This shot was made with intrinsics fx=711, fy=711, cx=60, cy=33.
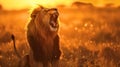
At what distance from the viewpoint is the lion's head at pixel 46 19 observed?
24.4 ft

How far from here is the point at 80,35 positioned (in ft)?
25.8

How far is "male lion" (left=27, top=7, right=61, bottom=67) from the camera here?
7453 millimetres

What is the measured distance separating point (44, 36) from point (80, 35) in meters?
0.53

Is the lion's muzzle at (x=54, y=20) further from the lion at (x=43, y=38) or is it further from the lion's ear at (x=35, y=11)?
the lion's ear at (x=35, y=11)

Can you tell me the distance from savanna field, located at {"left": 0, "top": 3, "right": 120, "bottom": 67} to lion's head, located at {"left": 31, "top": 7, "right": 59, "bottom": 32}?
0.95ft

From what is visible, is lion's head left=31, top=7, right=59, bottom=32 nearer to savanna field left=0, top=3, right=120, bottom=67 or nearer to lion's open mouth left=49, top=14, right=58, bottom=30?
lion's open mouth left=49, top=14, right=58, bottom=30

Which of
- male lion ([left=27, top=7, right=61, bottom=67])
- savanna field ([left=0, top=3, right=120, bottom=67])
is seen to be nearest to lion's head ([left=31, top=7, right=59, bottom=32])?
male lion ([left=27, top=7, right=61, bottom=67])

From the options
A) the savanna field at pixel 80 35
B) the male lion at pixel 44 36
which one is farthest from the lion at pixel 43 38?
the savanna field at pixel 80 35

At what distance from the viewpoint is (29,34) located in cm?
750

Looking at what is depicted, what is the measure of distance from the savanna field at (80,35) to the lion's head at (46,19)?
29 centimetres

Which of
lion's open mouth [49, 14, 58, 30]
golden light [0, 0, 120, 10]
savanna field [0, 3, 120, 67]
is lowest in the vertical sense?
savanna field [0, 3, 120, 67]

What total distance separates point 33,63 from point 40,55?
113mm

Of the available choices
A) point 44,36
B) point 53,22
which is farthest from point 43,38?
point 53,22

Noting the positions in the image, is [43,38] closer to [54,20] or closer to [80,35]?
[54,20]
